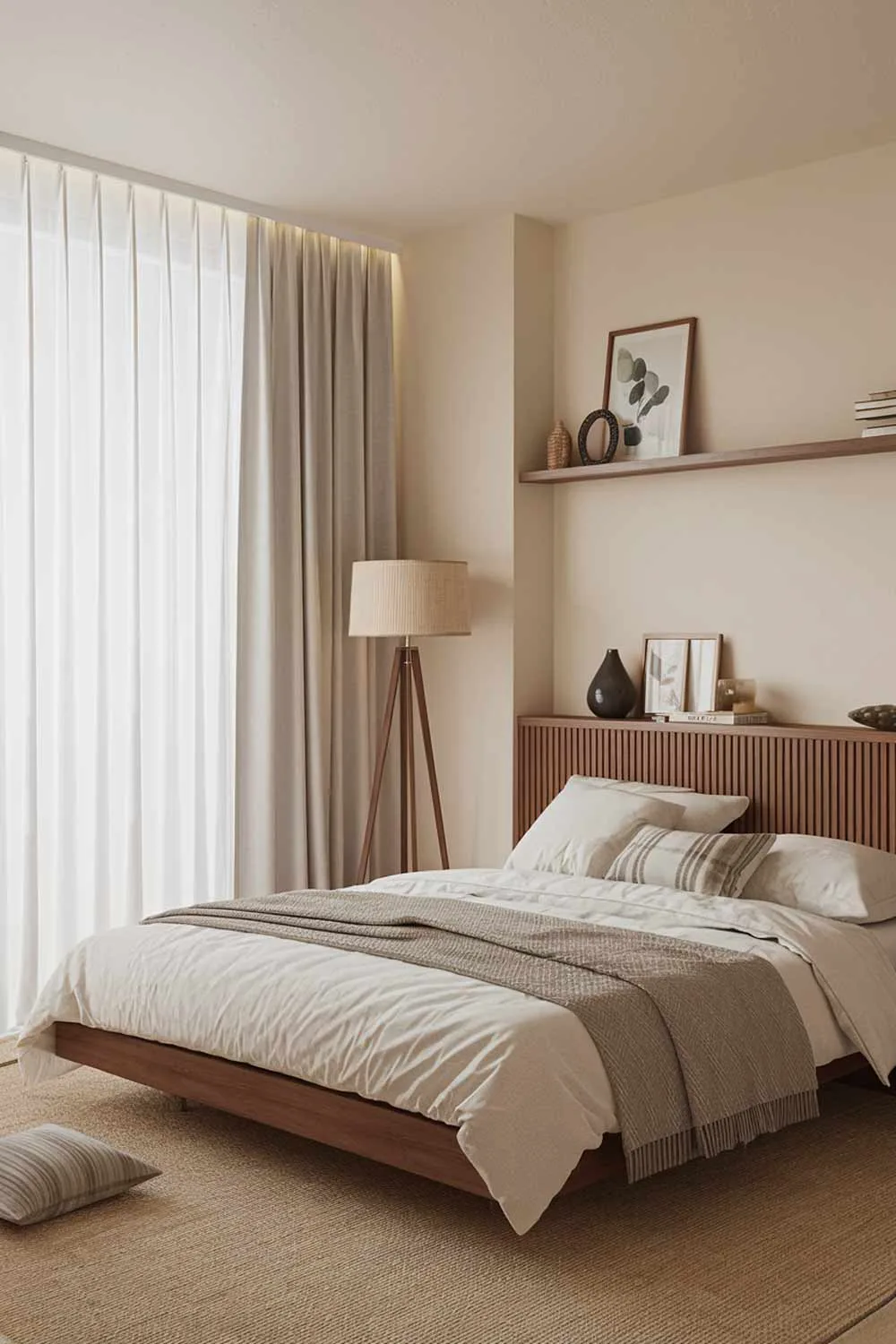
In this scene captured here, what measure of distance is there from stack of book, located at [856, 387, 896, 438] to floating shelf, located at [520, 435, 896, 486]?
39 mm

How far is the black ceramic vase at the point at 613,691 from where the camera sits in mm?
5211

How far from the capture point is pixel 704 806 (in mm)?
4691

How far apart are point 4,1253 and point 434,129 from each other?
3.43 meters

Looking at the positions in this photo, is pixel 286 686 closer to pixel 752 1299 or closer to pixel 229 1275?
pixel 229 1275

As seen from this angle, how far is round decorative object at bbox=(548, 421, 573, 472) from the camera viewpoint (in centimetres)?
540

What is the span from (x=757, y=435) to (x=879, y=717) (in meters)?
1.14

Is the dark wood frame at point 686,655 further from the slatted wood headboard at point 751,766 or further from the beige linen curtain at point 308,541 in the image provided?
the beige linen curtain at point 308,541

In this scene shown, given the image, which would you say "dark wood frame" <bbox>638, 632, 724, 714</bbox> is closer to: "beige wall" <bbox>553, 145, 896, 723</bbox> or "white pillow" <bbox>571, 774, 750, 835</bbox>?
"beige wall" <bbox>553, 145, 896, 723</bbox>

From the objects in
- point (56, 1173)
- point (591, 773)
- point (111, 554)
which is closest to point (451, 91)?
point (111, 554)

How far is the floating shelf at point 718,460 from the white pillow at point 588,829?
46.2 inches

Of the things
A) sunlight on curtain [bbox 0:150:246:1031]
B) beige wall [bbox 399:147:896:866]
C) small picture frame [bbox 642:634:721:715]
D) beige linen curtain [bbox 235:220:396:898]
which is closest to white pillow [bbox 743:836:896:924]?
beige wall [bbox 399:147:896:866]

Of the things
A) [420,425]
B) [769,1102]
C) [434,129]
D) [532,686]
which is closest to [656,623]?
[532,686]

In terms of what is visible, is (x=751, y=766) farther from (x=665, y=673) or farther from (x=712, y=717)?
(x=665, y=673)

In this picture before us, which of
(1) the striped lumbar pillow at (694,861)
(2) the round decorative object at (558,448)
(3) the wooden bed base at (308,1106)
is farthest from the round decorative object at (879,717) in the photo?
(2) the round decorative object at (558,448)
